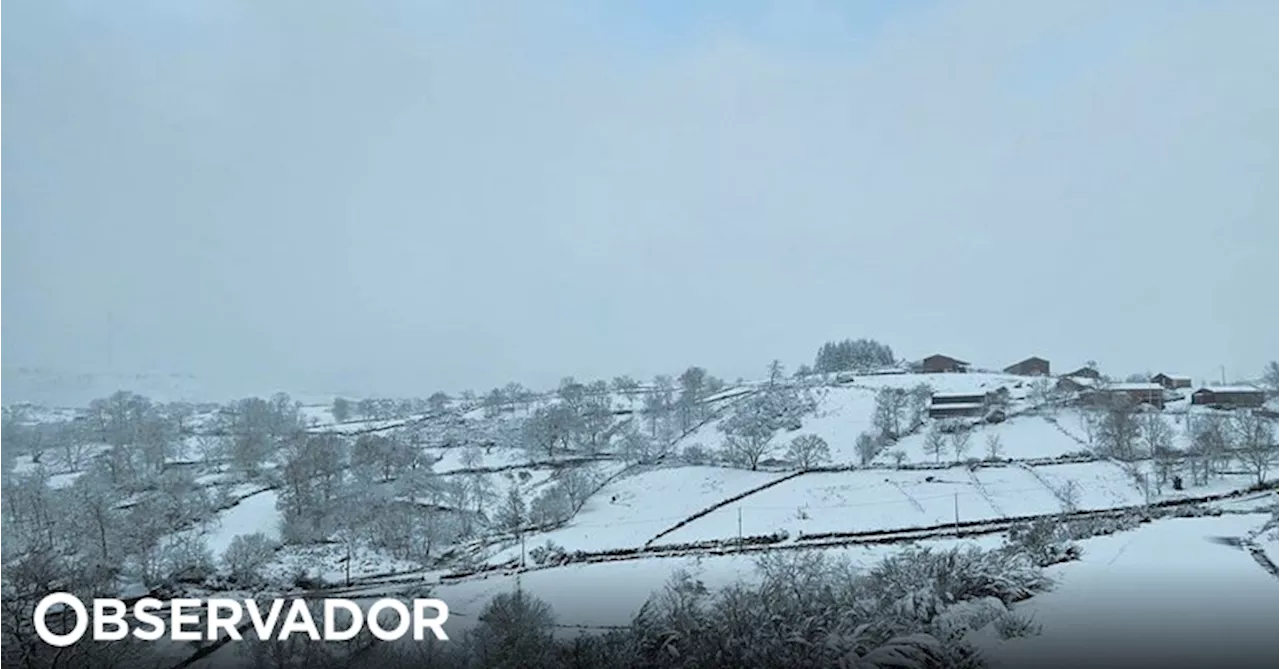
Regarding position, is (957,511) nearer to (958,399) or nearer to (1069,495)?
(1069,495)

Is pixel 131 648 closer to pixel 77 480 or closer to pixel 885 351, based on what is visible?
pixel 77 480

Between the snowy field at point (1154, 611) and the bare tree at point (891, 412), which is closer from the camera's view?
the snowy field at point (1154, 611)

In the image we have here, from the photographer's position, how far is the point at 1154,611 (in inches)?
190

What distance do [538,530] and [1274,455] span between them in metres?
17.9

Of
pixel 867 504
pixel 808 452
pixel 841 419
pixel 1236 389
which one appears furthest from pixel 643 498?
pixel 1236 389

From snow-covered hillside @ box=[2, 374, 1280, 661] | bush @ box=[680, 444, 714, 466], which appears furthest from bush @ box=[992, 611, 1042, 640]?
bush @ box=[680, 444, 714, 466]

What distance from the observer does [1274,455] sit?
17.8 meters

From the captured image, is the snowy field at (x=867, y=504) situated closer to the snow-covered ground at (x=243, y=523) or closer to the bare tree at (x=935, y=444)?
the bare tree at (x=935, y=444)

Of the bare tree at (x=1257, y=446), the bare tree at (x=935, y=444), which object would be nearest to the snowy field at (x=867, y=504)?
the bare tree at (x=935, y=444)

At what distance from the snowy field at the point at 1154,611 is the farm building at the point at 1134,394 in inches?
842

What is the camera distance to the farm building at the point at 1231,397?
85.2 ft

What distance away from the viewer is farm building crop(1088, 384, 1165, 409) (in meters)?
26.4

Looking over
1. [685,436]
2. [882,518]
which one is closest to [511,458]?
[685,436]

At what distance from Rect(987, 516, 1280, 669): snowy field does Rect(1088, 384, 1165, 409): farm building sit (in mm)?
21389
